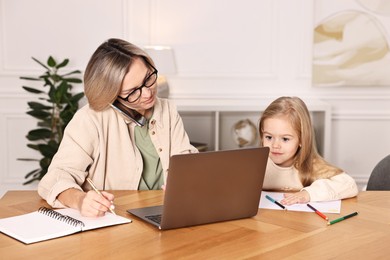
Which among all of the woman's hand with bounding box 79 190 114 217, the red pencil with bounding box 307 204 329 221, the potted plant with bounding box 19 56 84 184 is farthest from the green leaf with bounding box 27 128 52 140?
the red pencil with bounding box 307 204 329 221

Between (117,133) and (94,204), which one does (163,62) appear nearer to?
(117,133)

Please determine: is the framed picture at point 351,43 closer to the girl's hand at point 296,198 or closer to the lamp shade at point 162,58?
the lamp shade at point 162,58

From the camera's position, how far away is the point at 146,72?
94.1 inches

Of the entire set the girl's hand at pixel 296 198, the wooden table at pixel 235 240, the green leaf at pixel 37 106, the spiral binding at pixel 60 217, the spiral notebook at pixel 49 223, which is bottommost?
the wooden table at pixel 235 240

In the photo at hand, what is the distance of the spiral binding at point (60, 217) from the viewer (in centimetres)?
184

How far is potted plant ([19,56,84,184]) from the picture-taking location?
176 inches

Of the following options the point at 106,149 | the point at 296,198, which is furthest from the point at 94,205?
the point at 296,198

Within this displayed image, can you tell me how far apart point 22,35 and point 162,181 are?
2581 mm

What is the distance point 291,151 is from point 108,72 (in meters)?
0.86

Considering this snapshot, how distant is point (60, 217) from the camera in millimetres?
1904

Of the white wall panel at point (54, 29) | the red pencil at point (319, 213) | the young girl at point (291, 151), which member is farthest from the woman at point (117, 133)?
the white wall panel at point (54, 29)

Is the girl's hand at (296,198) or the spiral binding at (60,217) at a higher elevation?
the girl's hand at (296,198)

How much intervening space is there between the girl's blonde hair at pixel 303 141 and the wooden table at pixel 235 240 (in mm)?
403

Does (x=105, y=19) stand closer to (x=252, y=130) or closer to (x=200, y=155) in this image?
(x=252, y=130)
